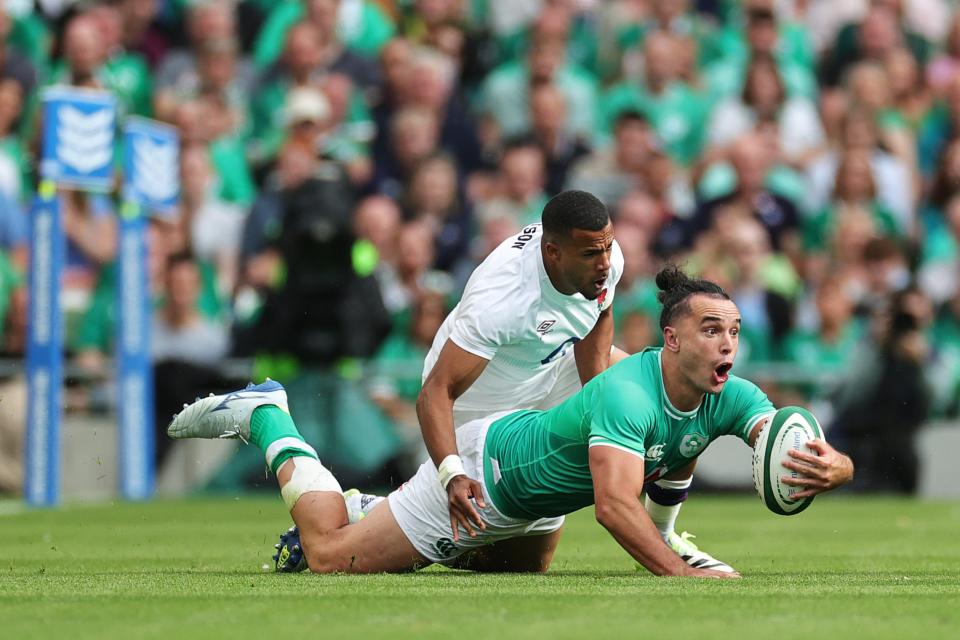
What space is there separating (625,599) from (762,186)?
12.0 m

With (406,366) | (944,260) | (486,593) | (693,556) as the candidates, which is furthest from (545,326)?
(944,260)

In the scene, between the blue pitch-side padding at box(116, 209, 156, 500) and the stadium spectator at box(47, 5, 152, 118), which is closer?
Result: the blue pitch-side padding at box(116, 209, 156, 500)

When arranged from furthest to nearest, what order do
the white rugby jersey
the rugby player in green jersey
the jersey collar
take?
1. the jersey collar
2. the white rugby jersey
3. the rugby player in green jersey

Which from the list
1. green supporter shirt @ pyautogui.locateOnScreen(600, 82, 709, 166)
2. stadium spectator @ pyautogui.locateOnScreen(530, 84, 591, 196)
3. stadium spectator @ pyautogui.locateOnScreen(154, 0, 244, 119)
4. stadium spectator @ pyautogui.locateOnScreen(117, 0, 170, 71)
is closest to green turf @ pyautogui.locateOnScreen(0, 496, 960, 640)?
stadium spectator @ pyautogui.locateOnScreen(530, 84, 591, 196)

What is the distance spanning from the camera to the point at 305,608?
6.58 m

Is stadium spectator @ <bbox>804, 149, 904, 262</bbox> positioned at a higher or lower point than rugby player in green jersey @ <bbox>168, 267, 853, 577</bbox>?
higher

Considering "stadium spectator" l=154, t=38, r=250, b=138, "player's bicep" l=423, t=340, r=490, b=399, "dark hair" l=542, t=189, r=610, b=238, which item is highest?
"stadium spectator" l=154, t=38, r=250, b=138

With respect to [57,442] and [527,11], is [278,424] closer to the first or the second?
[57,442]

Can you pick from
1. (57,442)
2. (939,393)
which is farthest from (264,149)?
(939,393)

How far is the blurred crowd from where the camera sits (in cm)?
1680

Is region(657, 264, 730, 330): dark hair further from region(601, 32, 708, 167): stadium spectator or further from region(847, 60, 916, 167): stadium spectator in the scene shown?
region(847, 60, 916, 167): stadium spectator

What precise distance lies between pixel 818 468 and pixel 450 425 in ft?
5.82

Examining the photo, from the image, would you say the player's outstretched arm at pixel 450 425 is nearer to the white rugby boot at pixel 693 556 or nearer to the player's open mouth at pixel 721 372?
the white rugby boot at pixel 693 556

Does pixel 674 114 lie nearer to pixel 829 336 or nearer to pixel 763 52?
pixel 763 52
